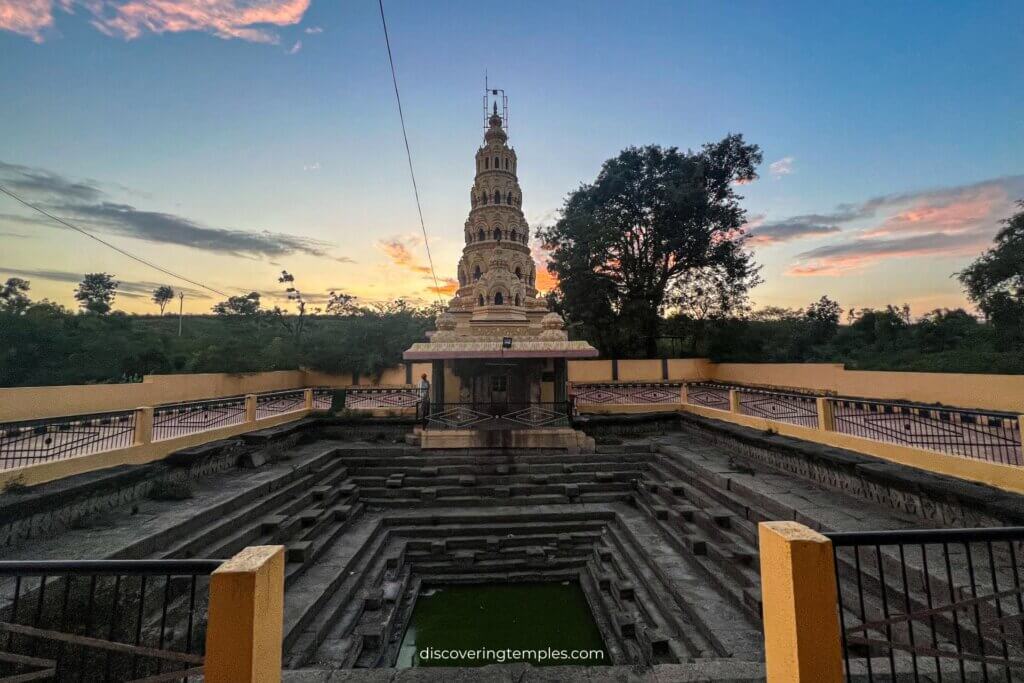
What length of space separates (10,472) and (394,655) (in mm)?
6221

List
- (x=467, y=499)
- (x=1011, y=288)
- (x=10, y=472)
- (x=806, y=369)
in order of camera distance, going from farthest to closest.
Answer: (x=806, y=369)
(x=1011, y=288)
(x=467, y=499)
(x=10, y=472)

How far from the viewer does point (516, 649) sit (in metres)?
5.91

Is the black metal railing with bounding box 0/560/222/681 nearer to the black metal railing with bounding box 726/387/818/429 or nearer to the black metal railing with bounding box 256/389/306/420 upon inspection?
the black metal railing with bounding box 256/389/306/420

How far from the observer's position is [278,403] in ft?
43.8

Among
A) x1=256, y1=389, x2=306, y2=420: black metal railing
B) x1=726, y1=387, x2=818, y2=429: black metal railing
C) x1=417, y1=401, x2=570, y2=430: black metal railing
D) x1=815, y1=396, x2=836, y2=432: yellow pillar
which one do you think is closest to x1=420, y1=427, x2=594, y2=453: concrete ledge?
x1=417, y1=401, x2=570, y2=430: black metal railing

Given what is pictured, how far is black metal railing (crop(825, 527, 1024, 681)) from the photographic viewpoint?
238 cm

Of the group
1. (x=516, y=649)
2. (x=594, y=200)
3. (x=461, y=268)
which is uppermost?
(x=594, y=200)

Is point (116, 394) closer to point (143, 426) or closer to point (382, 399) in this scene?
point (143, 426)

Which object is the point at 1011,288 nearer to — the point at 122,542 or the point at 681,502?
the point at 681,502

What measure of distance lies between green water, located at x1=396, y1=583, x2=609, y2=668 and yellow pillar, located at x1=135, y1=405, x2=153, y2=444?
6.28 metres

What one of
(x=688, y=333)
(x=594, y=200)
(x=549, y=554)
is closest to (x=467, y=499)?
(x=549, y=554)

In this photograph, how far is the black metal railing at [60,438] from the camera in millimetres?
6324

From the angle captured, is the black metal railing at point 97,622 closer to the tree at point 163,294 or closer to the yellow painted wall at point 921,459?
the yellow painted wall at point 921,459

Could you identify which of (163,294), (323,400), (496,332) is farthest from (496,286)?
(163,294)
